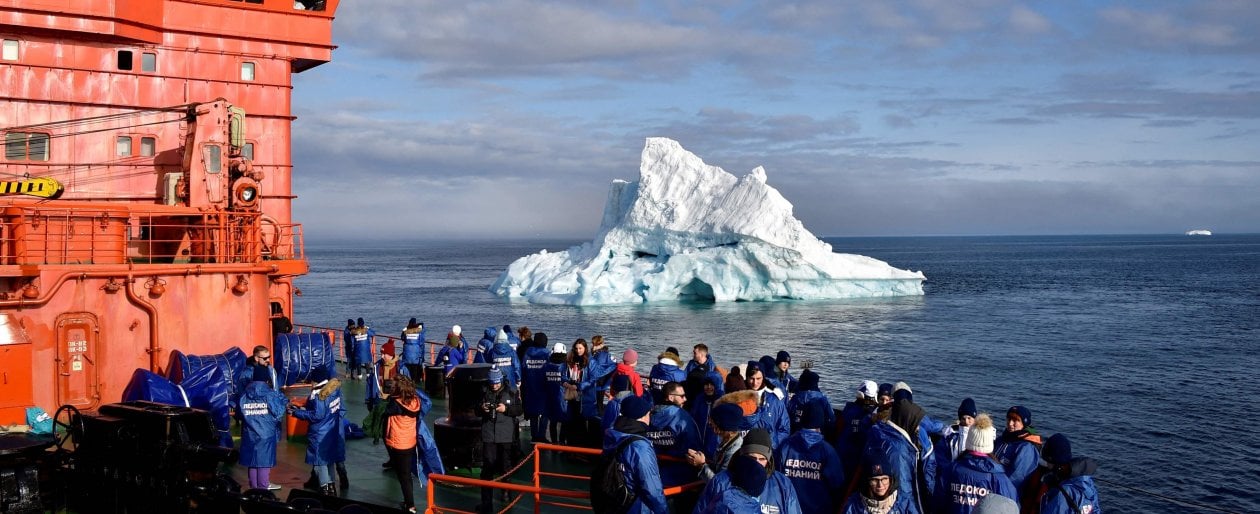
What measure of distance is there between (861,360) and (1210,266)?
86.1 meters

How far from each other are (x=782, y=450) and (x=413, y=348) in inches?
366

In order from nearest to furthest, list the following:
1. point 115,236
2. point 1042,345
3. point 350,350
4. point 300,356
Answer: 1. point 115,236
2. point 300,356
3. point 350,350
4. point 1042,345

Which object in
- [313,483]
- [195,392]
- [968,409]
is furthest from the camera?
[195,392]

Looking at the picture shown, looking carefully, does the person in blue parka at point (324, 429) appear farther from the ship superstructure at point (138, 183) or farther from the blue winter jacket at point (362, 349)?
the blue winter jacket at point (362, 349)

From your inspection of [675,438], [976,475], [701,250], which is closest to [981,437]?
[976,475]

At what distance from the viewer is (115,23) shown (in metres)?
13.4

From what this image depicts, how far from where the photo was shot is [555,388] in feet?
34.2

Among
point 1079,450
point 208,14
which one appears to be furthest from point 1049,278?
point 208,14

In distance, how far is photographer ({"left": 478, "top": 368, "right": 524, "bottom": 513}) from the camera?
8.34 meters

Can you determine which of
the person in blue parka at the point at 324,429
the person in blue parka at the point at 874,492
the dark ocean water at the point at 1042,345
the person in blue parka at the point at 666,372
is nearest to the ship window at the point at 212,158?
the person in blue parka at the point at 324,429

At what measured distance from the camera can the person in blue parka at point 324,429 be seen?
8.12 m

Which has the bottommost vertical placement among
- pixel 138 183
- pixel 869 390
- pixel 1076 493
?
pixel 1076 493

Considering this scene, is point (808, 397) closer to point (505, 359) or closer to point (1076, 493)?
point (1076, 493)

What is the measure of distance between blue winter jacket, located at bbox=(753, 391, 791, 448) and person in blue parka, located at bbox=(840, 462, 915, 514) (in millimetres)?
2012
